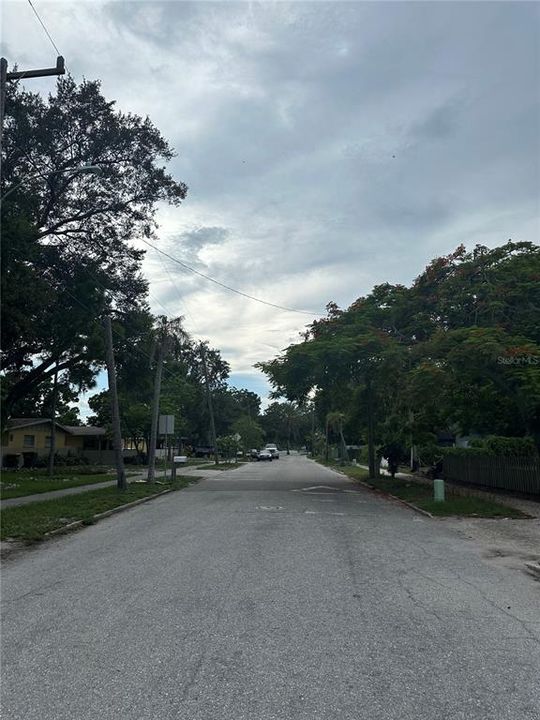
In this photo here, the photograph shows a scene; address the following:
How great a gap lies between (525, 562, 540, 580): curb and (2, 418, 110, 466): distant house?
1625 inches

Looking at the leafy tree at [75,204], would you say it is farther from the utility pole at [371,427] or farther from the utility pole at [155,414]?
the utility pole at [371,427]

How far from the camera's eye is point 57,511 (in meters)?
15.1

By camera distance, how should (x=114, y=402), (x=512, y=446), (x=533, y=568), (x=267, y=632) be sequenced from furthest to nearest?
(x=512, y=446) < (x=114, y=402) < (x=533, y=568) < (x=267, y=632)

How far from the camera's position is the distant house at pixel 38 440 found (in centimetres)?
4759

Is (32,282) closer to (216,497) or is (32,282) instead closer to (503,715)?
(216,497)

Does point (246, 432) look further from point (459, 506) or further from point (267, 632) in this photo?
point (267, 632)

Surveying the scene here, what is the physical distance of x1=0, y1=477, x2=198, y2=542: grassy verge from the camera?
39.5ft

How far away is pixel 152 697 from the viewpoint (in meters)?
4.24

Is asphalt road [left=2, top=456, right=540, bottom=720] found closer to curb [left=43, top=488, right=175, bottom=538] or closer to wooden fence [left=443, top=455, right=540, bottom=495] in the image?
curb [left=43, top=488, right=175, bottom=538]

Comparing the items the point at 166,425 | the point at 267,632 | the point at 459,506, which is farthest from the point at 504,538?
the point at 166,425

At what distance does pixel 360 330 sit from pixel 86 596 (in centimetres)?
1707

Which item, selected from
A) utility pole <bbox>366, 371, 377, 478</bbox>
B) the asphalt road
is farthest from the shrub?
the asphalt road

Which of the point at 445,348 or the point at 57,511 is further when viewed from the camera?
the point at 445,348

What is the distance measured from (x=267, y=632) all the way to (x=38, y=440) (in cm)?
4995
